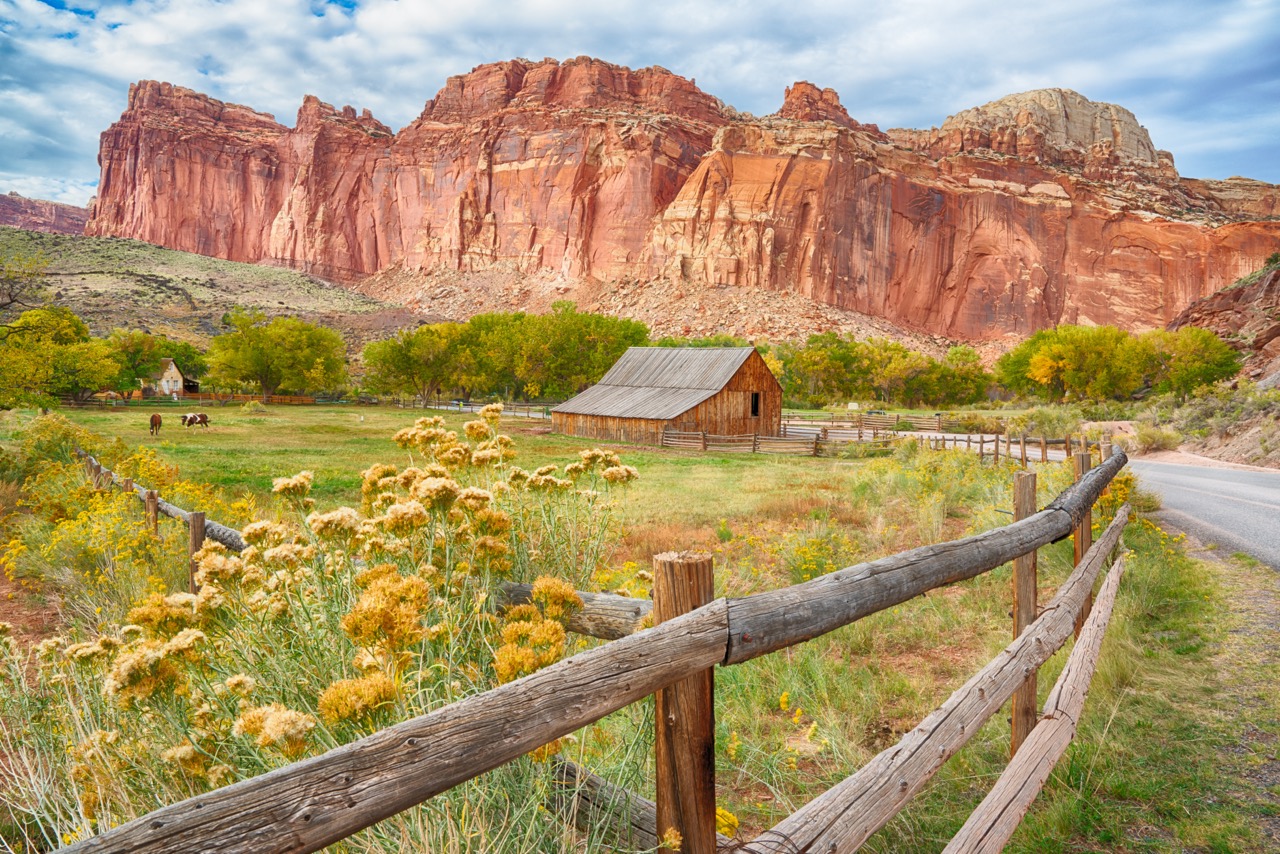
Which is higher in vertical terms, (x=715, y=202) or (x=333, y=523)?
(x=715, y=202)

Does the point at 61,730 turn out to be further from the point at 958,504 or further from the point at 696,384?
the point at 696,384

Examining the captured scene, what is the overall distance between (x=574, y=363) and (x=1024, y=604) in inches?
1915

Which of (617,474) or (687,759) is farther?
(617,474)

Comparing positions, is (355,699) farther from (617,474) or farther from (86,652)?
(617,474)

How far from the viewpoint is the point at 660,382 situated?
33156mm

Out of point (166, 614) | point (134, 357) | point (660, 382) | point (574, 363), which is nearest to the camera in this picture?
point (166, 614)

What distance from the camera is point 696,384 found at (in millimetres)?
31406

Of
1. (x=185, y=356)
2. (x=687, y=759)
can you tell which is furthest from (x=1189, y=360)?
(x=185, y=356)

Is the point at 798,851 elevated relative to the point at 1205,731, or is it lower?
elevated

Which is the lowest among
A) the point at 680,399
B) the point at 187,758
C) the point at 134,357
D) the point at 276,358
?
the point at 187,758

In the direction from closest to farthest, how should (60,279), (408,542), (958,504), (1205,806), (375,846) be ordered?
(375,846), (408,542), (1205,806), (958,504), (60,279)

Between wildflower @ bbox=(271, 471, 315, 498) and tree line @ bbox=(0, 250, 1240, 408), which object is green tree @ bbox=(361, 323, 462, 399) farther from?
wildflower @ bbox=(271, 471, 315, 498)

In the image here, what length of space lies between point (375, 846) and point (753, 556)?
25.2 feet

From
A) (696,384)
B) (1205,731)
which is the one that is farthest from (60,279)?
(1205,731)
